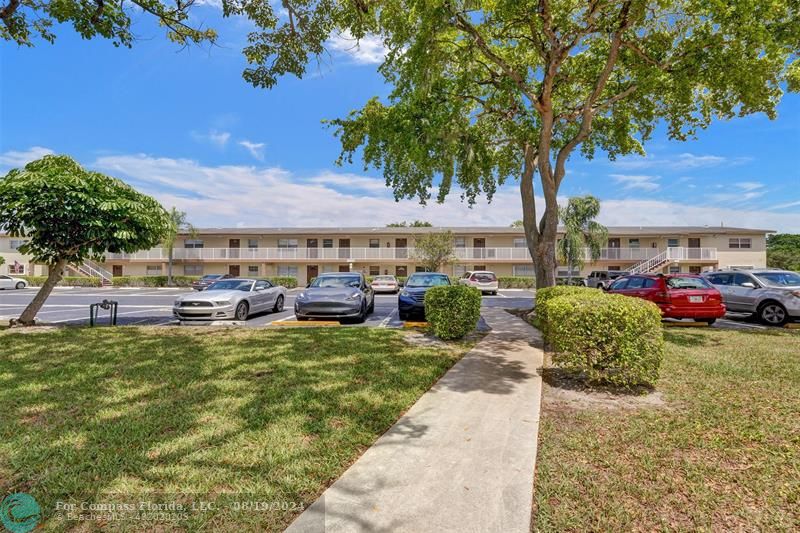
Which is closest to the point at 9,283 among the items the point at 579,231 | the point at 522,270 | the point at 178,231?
the point at 178,231

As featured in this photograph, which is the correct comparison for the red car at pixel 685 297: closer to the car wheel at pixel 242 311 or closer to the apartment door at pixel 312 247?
the car wheel at pixel 242 311

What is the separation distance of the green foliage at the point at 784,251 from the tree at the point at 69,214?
163 ft

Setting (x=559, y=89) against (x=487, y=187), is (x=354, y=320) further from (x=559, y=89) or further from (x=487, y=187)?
(x=559, y=89)

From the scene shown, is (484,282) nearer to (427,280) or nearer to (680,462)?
(427,280)

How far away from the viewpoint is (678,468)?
283 centimetres

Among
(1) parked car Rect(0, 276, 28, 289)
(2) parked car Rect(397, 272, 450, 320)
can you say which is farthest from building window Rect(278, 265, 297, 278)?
(2) parked car Rect(397, 272, 450, 320)

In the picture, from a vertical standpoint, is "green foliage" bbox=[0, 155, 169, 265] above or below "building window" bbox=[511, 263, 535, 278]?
above

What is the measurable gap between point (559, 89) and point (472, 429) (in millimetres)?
12250

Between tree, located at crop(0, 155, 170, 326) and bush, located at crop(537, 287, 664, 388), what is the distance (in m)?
9.92

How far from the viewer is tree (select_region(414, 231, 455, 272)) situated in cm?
2948

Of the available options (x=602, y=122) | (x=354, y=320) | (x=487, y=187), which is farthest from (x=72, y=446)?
(x=602, y=122)

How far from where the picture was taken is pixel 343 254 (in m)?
33.4

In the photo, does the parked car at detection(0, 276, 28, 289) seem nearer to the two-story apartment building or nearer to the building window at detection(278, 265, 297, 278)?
the two-story apartment building

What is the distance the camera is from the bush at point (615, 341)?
15.3ft
